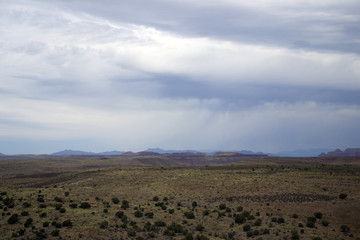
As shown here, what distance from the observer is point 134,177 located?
69.9m

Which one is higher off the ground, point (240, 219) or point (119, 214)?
point (119, 214)

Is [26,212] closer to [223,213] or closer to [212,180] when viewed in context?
[223,213]

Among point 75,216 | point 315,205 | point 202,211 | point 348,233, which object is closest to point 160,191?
point 202,211

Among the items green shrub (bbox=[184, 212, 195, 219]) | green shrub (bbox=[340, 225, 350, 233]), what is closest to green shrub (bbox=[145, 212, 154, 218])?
green shrub (bbox=[184, 212, 195, 219])

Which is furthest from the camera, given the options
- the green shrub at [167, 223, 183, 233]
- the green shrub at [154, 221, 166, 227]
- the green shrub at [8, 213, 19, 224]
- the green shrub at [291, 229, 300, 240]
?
the green shrub at [154, 221, 166, 227]

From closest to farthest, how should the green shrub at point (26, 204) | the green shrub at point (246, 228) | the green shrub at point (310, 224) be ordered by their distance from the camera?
the green shrub at point (246, 228) < the green shrub at point (310, 224) < the green shrub at point (26, 204)

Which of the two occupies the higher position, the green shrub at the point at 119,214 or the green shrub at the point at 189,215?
the green shrub at the point at 119,214

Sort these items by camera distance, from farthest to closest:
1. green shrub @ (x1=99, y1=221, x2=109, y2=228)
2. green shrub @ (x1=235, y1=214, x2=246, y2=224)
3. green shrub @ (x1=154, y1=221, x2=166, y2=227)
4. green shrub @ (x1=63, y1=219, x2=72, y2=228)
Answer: green shrub @ (x1=235, y1=214, x2=246, y2=224) → green shrub @ (x1=154, y1=221, x2=166, y2=227) → green shrub @ (x1=99, y1=221, x2=109, y2=228) → green shrub @ (x1=63, y1=219, x2=72, y2=228)

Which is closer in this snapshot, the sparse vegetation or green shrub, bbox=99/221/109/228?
the sparse vegetation

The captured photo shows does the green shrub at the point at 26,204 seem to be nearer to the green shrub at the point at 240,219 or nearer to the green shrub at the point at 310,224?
the green shrub at the point at 240,219

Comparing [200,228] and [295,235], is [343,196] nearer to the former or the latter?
[295,235]

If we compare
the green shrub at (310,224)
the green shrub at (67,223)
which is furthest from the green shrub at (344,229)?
the green shrub at (67,223)

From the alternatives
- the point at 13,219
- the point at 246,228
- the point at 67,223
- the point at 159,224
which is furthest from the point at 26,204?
the point at 246,228

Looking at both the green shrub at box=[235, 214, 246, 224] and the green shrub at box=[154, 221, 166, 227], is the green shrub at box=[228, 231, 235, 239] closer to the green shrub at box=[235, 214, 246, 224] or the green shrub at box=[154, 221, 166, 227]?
the green shrub at box=[235, 214, 246, 224]
